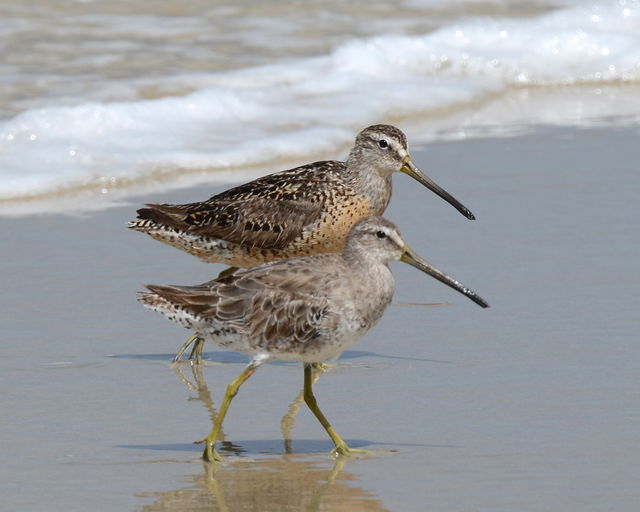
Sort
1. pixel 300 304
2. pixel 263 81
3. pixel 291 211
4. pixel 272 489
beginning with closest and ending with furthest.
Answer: pixel 272 489 → pixel 300 304 → pixel 291 211 → pixel 263 81

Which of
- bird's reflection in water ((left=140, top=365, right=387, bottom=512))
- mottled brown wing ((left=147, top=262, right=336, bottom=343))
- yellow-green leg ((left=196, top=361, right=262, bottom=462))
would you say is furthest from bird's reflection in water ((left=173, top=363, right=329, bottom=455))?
→ mottled brown wing ((left=147, top=262, right=336, bottom=343))

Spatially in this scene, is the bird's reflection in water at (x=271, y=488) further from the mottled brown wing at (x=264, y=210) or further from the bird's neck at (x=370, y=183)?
the bird's neck at (x=370, y=183)

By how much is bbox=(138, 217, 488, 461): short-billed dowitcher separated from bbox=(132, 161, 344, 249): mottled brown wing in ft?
5.09

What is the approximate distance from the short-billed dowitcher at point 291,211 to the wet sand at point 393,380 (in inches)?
17.2

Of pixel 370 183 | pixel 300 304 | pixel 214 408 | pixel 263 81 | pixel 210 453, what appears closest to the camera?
pixel 210 453

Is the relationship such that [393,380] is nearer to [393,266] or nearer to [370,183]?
[370,183]

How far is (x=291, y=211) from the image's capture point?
802 cm

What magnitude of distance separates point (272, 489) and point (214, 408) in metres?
1.14

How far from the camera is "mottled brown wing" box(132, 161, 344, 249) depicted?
8.02m

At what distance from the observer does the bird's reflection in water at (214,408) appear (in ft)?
20.4

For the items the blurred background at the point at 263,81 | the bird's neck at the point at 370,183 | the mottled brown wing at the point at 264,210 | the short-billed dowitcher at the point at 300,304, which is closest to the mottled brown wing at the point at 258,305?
the short-billed dowitcher at the point at 300,304

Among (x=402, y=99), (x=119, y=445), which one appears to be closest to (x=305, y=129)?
(x=402, y=99)

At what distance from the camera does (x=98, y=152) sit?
36.7 ft

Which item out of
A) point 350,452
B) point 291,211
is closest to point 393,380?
Answer: point 350,452
